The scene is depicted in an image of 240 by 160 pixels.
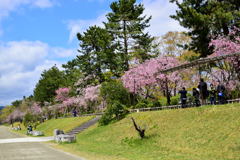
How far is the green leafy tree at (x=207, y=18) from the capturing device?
25.8 m

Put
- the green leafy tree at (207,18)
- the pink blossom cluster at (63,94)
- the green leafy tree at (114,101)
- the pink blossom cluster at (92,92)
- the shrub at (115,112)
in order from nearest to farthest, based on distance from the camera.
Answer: the green leafy tree at (207,18), the shrub at (115,112), the green leafy tree at (114,101), the pink blossom cluster at (92,92), the pink blossom cluster at (63,94)

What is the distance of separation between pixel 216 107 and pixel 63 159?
10.4 meters

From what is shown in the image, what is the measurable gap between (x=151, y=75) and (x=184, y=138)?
16.9 metres

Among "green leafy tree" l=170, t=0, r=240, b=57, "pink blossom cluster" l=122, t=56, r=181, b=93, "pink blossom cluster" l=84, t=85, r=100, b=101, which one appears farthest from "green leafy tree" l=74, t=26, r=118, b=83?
"green leafy tree" l=170, t=0, r=240, b=57

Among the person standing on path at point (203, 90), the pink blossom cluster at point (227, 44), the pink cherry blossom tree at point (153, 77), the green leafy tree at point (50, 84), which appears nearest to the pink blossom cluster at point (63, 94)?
the green leafy tree at point (50, 84)

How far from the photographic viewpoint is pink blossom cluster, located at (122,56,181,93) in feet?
107

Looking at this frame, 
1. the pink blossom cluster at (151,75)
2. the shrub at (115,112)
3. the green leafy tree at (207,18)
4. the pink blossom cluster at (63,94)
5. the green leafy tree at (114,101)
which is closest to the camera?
the green leafy tree at (207,18)

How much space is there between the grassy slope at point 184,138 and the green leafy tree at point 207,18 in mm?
9456

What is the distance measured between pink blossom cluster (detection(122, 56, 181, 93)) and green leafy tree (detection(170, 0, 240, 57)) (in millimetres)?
4752

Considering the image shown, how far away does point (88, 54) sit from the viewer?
53875 millimetres

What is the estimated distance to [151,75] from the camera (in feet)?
109

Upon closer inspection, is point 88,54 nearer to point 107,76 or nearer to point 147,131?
point 107,76

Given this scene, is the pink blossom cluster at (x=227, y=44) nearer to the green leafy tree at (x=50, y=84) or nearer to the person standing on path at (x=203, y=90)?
the person standing on path at (x=203, y=90)

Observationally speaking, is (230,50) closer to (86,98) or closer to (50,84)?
(86,98)
